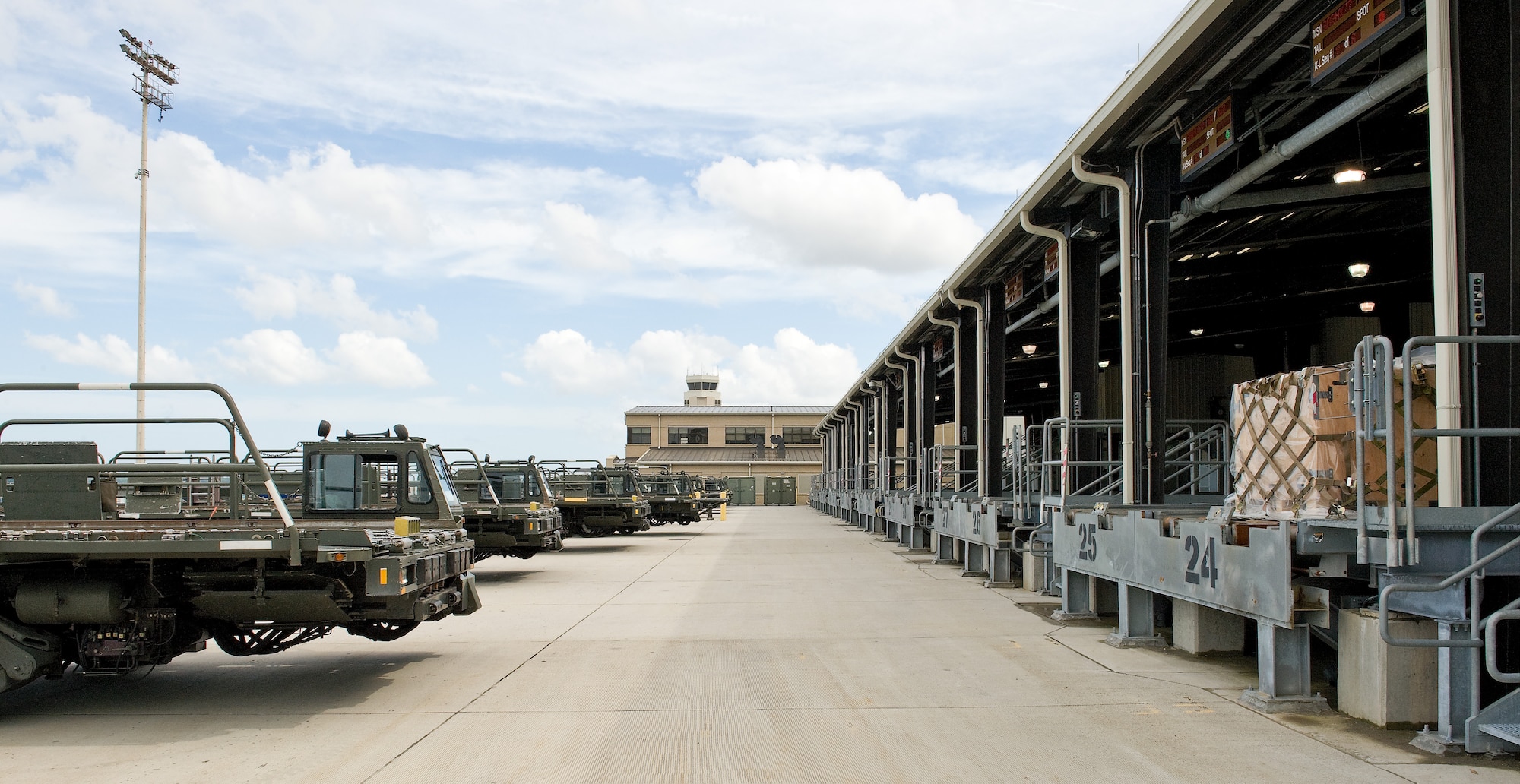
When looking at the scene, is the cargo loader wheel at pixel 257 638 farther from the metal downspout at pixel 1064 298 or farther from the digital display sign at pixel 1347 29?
the metal downspout at pixel 1064 298

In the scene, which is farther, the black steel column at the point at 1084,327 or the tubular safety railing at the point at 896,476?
the tubular safety railing at the point at 896,476

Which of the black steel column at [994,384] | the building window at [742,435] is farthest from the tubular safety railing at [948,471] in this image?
the building window at [742,435]

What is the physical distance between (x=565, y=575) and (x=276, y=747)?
10916 millimetres

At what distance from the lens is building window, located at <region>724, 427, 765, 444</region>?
251 feet

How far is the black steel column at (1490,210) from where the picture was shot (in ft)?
19.5

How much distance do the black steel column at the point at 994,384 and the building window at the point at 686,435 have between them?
196 ft

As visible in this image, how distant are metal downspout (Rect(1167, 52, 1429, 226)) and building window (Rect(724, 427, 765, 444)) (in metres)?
65.1

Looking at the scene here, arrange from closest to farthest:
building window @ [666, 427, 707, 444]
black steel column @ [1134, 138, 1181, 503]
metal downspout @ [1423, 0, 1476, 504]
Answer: metal downspout @ [1423, 0, 1476, 504] < black steel column @ [1134, 138, 1181, 503] < building window @ [666, 427, 707, 444]

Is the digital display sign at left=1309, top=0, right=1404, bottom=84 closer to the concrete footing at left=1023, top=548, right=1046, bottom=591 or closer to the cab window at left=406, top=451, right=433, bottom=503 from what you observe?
the concrete footing at left=1023, top=548, right=1046, bottom=591

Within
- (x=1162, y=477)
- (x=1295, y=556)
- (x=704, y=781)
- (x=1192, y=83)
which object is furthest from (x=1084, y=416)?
(x=704, y=781)

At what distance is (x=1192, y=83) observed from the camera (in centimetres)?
892

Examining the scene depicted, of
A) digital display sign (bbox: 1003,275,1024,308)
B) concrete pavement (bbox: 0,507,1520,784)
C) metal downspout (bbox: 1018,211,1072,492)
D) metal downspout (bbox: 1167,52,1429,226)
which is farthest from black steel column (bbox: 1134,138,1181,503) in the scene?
digital display sign (bbox: 1003,275,1024,308)

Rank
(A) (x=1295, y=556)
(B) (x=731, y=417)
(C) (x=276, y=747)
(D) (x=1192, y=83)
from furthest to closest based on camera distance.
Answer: (B) (x=731, y=417), (D) (x=1192, y=83), (A) (x=1295, y=556), (C) (x=276, y=747)

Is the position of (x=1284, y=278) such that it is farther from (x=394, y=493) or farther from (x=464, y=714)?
(x=464, y=714)
